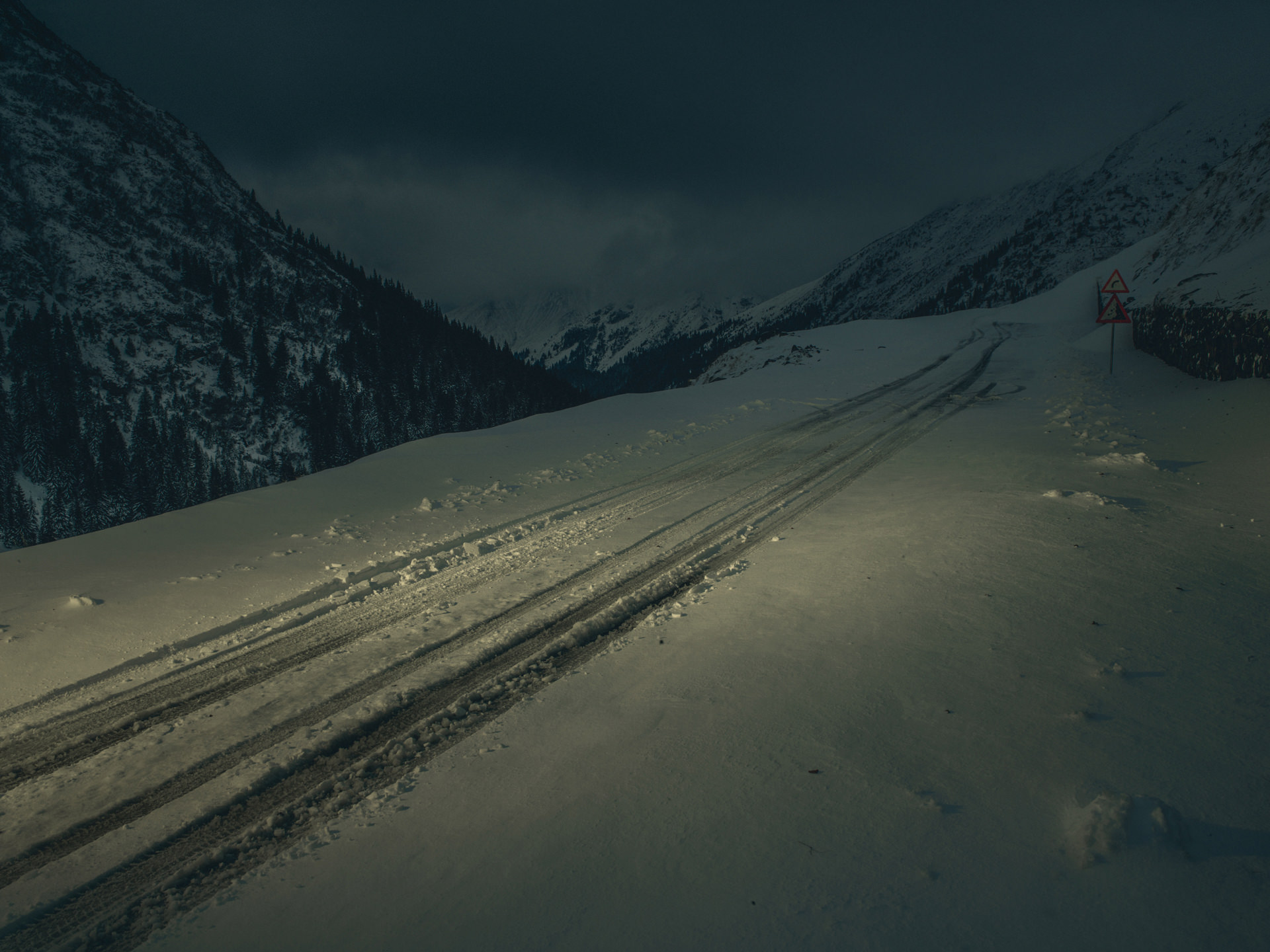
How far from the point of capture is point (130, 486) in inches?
3187

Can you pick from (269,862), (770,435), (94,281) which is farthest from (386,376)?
(269,862)

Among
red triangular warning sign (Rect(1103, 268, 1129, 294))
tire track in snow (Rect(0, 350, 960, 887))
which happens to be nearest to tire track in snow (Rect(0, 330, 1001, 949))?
tire track in snow (Rect(0, 350, 960, 887))

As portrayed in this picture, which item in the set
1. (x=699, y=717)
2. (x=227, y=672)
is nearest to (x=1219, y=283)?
(x=699, y=717)

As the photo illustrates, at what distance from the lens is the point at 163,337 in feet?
401

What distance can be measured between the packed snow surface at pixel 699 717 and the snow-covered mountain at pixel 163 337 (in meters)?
89.9

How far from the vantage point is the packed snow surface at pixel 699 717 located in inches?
98.3

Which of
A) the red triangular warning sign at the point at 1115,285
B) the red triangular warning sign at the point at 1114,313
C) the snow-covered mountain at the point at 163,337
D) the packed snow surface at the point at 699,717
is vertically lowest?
the packed snow surface at the point at 699,717

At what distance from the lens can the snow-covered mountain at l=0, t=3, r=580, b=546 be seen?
90312 mm

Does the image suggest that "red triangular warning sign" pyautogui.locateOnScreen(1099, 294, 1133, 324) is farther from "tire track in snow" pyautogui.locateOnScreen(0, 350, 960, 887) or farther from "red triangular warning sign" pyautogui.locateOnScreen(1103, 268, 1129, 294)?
"tire track in snow" pyautogui.locateOnScreen(0, 350, 960, 887)

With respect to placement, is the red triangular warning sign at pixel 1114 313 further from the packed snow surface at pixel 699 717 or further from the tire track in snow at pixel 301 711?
the tire track in snow at pixel 301 711

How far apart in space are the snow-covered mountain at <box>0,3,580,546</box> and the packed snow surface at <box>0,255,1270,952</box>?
8986 cm

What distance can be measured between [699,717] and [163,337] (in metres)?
156

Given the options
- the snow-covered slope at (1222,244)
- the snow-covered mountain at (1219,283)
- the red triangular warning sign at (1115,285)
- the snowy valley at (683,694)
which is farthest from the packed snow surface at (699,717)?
the snow-covered slope at (1222,244)

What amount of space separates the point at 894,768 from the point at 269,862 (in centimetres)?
316
